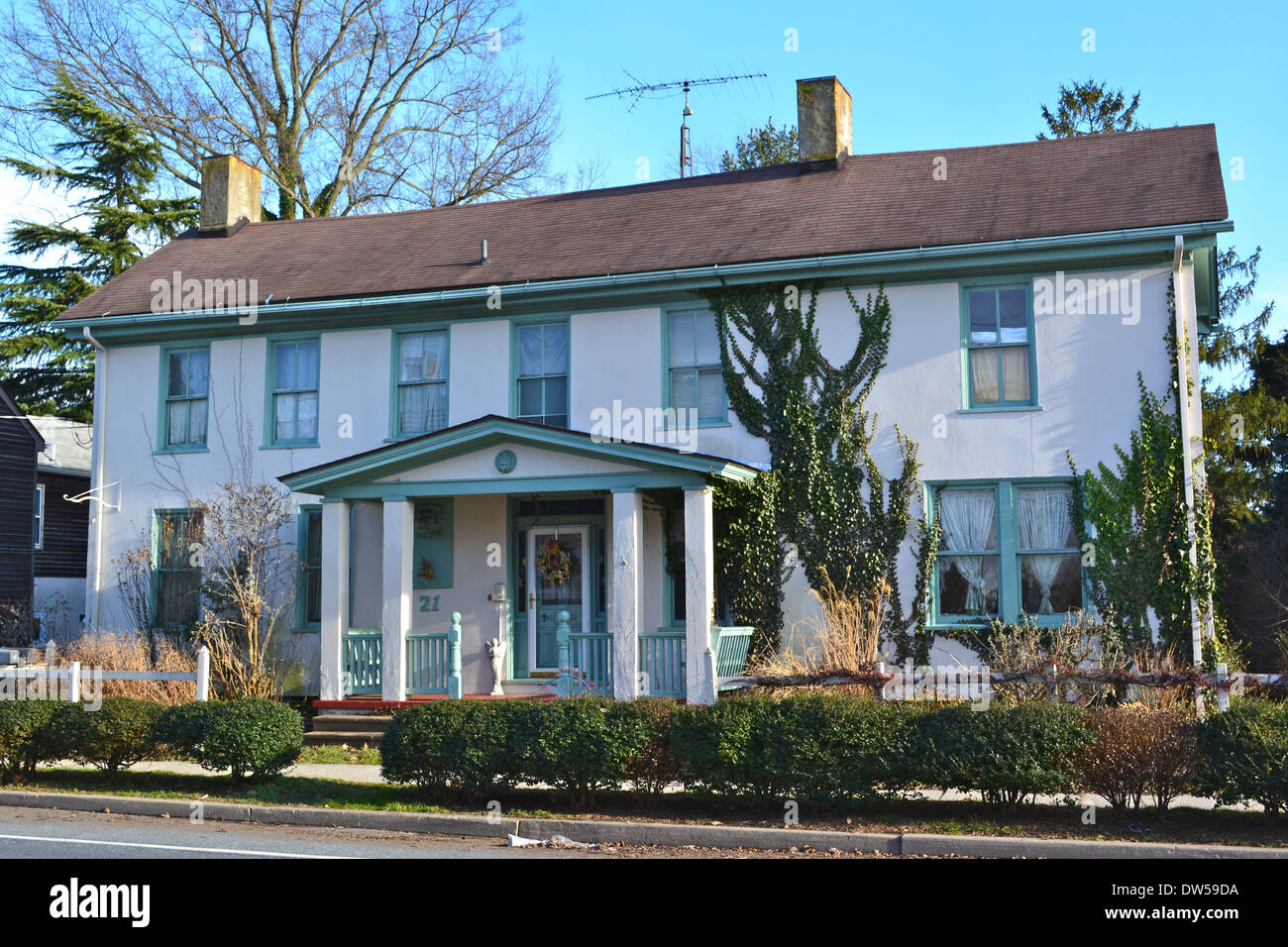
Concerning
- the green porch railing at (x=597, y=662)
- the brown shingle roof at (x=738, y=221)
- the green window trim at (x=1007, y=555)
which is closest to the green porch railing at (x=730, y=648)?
the green porch railing at (x=597, y=662)

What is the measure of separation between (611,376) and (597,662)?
404cm

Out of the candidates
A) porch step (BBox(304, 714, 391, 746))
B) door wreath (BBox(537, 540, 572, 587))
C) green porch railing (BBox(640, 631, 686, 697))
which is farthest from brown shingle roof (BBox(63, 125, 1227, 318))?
porch step (BBox(304, 714, 391, 746))

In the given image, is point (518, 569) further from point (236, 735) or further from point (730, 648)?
point (236, 735)

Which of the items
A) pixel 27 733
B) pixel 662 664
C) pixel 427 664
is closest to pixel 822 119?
pixel 662 664

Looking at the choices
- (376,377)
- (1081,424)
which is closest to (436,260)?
(376,377)

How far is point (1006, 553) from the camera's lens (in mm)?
15359

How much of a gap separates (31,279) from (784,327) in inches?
1013

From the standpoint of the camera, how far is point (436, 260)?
18797 millimetres

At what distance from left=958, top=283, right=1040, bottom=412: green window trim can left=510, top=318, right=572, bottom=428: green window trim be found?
5.37m

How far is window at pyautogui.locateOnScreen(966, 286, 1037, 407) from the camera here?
15609 millimetres

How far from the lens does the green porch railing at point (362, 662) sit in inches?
624

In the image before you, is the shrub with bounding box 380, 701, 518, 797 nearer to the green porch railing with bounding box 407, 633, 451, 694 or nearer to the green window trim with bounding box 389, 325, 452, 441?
the green porch railing with bounding box 407, 633, 451, 694

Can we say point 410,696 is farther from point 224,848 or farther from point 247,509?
point 224,848

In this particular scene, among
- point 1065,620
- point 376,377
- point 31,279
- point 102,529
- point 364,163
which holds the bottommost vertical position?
point 1065,620
